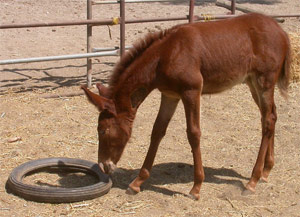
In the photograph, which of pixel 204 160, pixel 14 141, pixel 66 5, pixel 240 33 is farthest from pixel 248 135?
pixel 66 5

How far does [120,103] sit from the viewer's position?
4.86 meters

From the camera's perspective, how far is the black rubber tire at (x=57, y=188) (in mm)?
4680

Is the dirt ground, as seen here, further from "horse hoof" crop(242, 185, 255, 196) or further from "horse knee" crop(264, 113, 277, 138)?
"horse knee" crop(264, 113, 277, 138)

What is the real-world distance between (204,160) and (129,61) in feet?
5.42

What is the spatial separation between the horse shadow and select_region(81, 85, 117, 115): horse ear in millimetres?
893

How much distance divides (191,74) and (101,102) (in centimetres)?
85

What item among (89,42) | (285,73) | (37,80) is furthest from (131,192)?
(37,80)

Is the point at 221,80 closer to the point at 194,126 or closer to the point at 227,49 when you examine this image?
the point at 227,49

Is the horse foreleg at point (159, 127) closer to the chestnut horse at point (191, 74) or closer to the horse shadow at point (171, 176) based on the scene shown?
the chestnut horse at point (191, 74)

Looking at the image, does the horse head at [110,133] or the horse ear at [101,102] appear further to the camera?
the horse head at [110,133]

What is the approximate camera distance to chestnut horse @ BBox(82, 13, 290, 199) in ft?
15.6

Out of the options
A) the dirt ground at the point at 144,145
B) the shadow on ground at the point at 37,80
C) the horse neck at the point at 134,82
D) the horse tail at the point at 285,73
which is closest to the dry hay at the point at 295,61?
the dirt ground at the point at 144,145

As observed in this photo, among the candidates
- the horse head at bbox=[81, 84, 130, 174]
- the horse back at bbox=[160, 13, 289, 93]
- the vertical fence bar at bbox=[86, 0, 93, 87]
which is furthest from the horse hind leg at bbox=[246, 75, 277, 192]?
the vertical fence bar at bbox=[86, 0, 93, 87]

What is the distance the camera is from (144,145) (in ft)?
20.5
